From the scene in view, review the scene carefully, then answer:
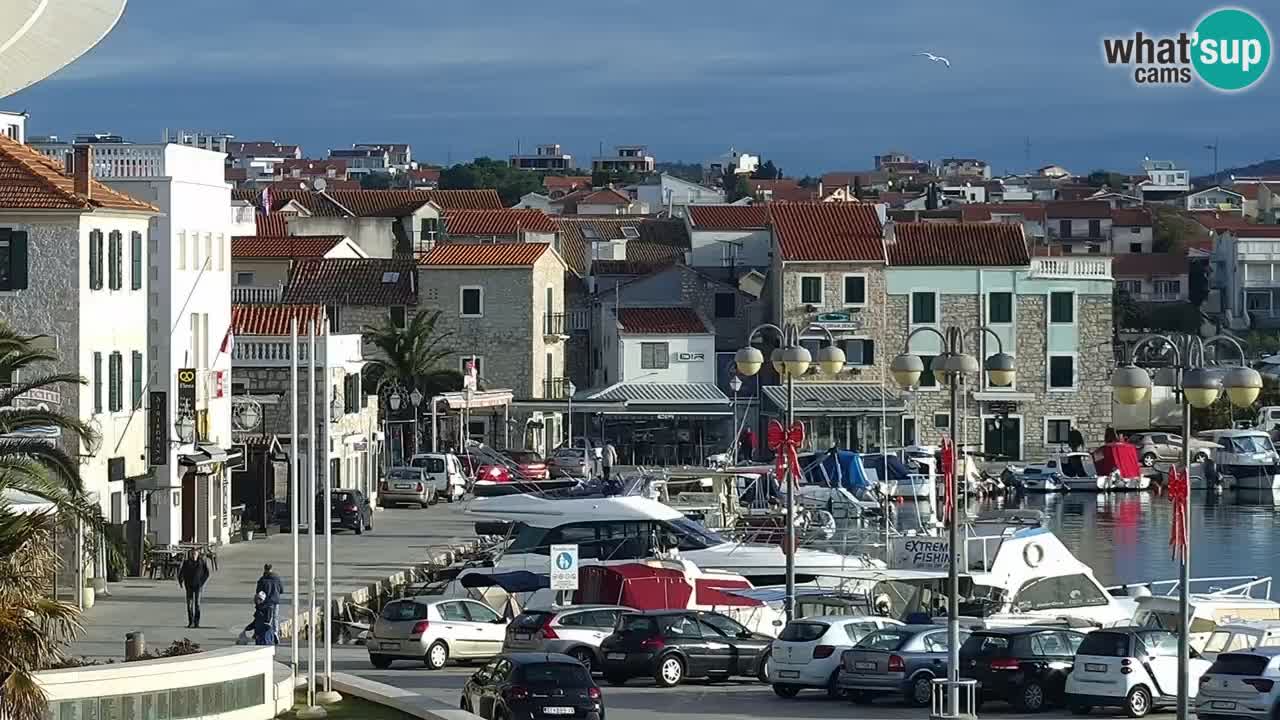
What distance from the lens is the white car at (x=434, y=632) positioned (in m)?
36.0

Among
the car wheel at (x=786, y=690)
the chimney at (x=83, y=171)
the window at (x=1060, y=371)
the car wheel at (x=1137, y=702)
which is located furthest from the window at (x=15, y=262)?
the window at (x=1060, y=371)

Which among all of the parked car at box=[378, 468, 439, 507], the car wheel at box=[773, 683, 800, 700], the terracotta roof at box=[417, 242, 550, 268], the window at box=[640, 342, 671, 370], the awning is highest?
the terracotta roof at box=[417, 242, 550, 268]

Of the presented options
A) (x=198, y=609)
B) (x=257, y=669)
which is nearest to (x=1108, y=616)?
(x=198, y=609)

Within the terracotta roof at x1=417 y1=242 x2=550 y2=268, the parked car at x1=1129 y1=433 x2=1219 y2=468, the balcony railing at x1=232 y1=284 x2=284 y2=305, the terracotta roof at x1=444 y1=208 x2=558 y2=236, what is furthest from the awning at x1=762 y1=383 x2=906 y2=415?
the balcony railing at x1=232 y1=284 x2=284 y2=305

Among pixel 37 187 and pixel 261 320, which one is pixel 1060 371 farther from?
pixel 37 187

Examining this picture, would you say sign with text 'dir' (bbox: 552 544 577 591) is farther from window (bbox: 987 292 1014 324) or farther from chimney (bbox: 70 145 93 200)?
window (bbox: 987 292 1014 324)

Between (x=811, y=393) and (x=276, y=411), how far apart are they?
36.3 meters

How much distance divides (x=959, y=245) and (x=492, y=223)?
2228cm

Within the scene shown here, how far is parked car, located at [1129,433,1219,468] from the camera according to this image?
94812 millimetres

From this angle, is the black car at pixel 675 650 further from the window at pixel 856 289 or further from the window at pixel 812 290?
the window at pixel 856 289

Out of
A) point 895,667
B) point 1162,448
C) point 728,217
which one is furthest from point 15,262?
point 728,217

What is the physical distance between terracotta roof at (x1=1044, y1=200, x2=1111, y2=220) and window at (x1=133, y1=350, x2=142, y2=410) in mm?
120580

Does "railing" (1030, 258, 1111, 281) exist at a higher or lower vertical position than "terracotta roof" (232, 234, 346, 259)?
lower

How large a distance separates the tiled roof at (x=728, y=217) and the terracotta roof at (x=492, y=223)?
7.25m
